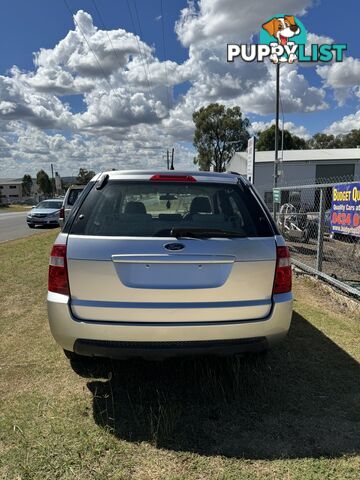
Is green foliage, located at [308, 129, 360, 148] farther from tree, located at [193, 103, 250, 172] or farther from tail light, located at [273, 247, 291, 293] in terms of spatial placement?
tail light, located at [273, 247, 291, 293]

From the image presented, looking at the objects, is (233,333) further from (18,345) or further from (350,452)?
(18,345)

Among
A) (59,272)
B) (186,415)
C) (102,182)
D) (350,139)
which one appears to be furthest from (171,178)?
(350,139)

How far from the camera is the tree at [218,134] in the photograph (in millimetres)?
63531

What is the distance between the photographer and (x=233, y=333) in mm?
2861

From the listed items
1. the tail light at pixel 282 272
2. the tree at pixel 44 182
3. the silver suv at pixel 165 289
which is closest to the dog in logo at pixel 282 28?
the tail light at pixel 282 272

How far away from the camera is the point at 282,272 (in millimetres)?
2996

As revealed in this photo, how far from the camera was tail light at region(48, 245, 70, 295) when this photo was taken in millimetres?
2865

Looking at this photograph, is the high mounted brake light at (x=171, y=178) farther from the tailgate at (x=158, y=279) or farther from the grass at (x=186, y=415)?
→ the grass at (x=186, y=415)

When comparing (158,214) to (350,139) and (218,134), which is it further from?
(350,139)

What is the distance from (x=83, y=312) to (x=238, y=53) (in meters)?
21.1

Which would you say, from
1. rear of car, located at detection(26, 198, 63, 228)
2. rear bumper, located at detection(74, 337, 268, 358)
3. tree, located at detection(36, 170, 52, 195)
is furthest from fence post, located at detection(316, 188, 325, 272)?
tree, located at detection(36, 170, 52, 195)

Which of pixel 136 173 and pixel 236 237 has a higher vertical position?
pixel 136 173

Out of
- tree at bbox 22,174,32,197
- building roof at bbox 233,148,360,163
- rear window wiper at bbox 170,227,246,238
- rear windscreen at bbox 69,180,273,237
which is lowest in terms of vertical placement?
tree at bbox 22,174,32,197

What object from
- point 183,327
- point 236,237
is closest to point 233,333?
point 183,327
